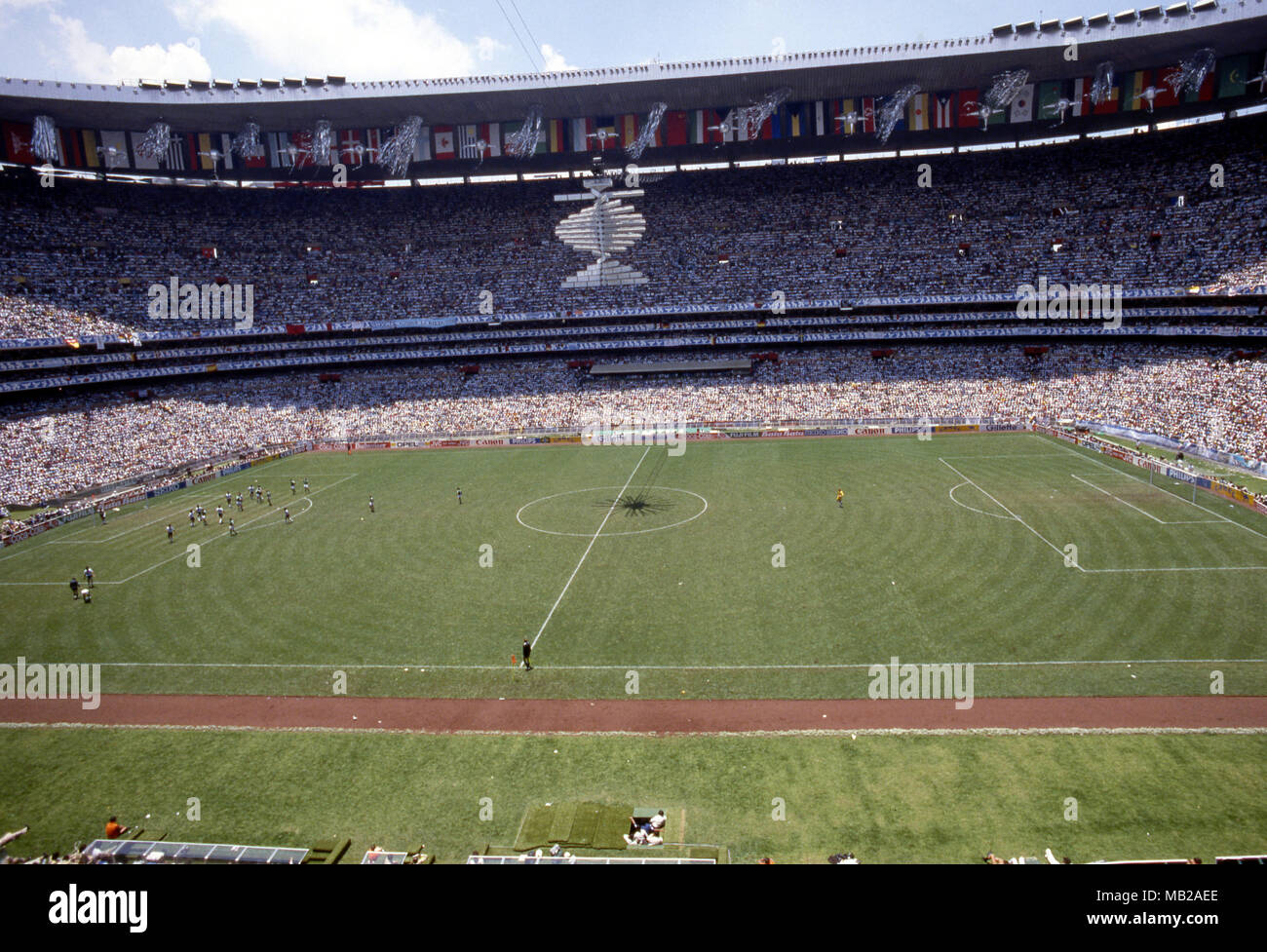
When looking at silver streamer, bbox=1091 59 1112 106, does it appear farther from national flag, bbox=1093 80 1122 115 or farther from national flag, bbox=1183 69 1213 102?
national flag, bbox=1183 69 1213 102

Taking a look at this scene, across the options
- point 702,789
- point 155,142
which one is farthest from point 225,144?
point 702,789

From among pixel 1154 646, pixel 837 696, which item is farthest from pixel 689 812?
pixel 1154 646

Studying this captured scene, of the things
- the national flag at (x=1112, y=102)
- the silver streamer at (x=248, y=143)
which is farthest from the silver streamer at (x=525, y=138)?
the national flag at (x=1112, y=102)

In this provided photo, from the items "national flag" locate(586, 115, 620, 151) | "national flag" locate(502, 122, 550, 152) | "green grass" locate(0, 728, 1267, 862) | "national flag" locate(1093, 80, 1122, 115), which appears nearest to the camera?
"green grass" locate(0, 728, 1267, 862)

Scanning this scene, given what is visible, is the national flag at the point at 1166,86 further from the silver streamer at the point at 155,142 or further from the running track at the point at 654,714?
the silver streamer at the point at 155,142

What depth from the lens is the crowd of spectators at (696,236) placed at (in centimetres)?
5991

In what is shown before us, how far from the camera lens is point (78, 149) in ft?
212

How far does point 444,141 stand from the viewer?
69.9m

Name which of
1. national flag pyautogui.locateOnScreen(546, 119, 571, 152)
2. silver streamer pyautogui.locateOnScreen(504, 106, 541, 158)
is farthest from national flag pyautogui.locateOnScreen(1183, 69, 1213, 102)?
silver streamer pyautogui.locateOnScreen(504, 106, 541, 158)

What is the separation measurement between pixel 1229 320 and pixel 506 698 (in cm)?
6119

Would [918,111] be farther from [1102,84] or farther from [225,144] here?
[225,144]

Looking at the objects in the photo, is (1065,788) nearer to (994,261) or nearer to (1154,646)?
(1154,646)

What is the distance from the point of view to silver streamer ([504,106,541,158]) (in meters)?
67.1

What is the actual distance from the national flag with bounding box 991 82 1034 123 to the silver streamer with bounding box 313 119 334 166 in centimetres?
5397
